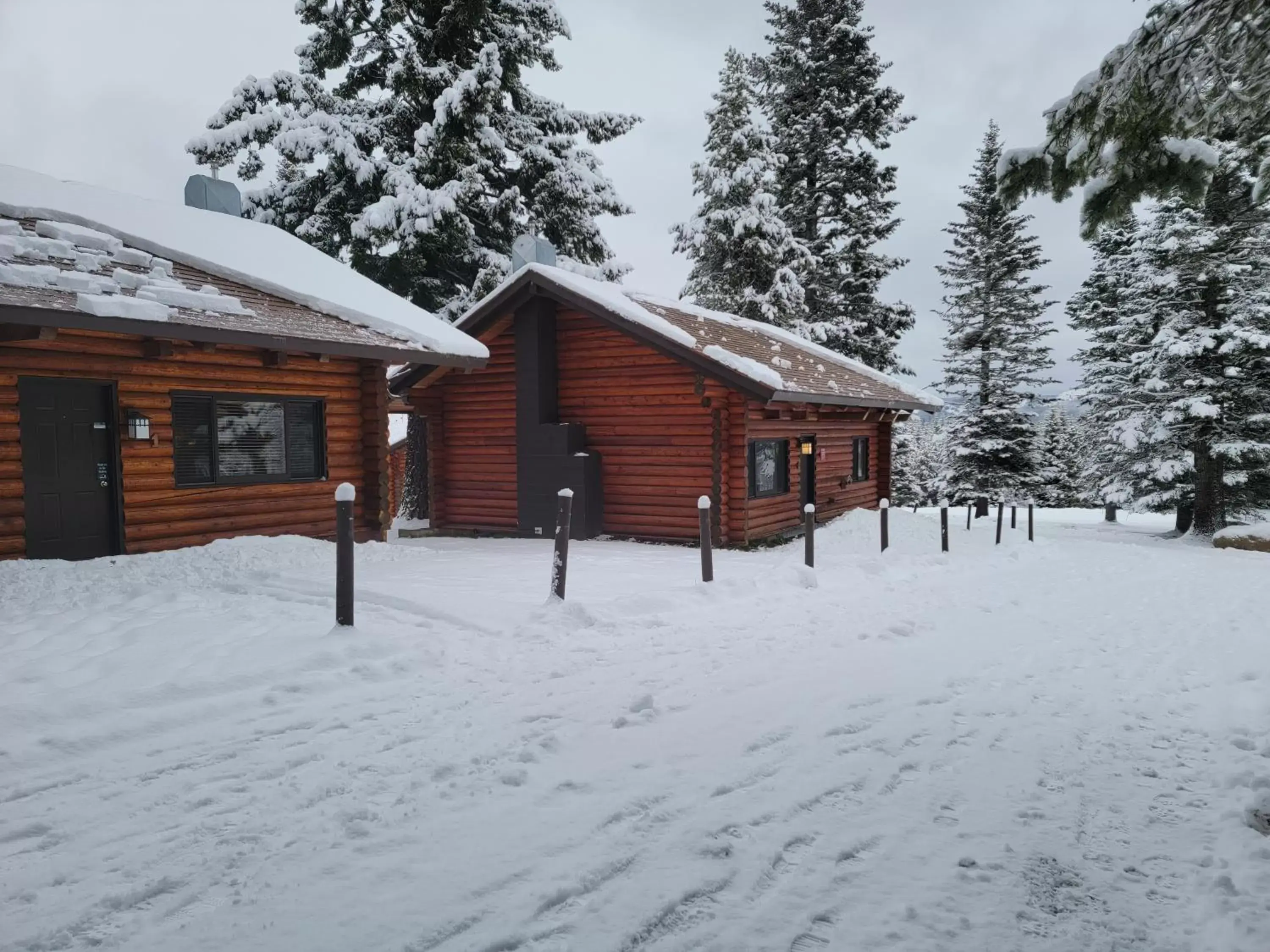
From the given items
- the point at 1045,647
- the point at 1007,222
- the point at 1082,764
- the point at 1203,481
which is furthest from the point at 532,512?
the point at 1007,222

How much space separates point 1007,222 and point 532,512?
926 inches

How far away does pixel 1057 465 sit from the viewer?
36.3 metres

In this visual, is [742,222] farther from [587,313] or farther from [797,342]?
[587,313]

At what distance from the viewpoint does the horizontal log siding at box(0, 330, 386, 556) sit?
825 centimetres

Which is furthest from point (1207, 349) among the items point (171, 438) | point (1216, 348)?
point (171, 438)

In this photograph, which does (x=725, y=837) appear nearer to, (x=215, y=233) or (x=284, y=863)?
(x=284, y=863)

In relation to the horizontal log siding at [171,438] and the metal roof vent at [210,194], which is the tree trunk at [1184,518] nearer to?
the horizontal log siding at [171,438]

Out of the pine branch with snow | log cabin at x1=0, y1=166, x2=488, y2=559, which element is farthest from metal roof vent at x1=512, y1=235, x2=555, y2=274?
the pine branch with snow

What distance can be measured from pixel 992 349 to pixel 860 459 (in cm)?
1163

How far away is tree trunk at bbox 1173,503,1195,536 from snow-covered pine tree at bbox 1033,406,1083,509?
5.56 m

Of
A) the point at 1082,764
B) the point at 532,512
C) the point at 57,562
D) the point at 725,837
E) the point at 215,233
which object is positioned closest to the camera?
the point at 725,837

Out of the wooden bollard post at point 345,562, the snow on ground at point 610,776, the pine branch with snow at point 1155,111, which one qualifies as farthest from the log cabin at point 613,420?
the wooden bollard post at point 345,562

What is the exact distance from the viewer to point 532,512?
1470 cm

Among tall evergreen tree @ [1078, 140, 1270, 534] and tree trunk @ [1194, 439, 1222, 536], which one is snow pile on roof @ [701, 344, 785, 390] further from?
tree trunk @ [1194, 439, 1222, 536]
